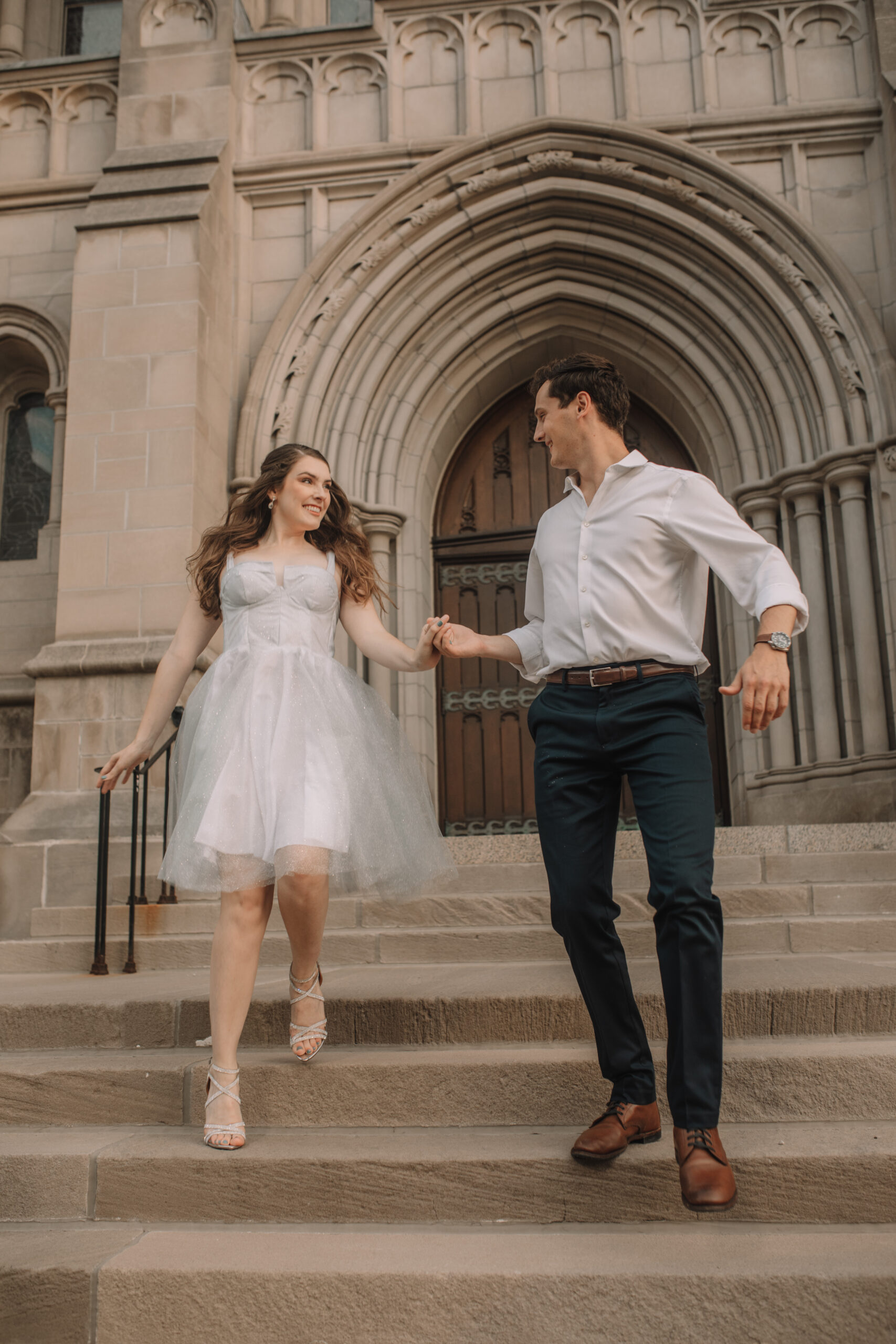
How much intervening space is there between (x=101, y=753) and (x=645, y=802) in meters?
4.65

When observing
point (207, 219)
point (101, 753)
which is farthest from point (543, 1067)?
point (207, 219)

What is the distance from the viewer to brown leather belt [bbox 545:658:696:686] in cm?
242

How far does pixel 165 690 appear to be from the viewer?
2.93m

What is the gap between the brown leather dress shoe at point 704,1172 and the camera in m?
2.07

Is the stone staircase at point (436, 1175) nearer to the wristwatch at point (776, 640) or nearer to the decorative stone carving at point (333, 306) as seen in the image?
the wristwatch at point (776, 640)

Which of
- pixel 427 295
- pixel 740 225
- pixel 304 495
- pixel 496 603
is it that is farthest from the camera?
pixel 496 603

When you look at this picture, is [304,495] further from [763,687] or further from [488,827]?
[488,827]

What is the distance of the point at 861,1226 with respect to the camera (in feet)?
7.13

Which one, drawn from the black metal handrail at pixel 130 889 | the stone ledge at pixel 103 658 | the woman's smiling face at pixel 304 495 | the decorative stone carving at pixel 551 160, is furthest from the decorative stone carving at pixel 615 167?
the woman's smiling face at pixel 304 495

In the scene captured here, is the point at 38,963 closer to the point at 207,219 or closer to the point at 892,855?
the point at 892,855

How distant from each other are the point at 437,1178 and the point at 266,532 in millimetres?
1713

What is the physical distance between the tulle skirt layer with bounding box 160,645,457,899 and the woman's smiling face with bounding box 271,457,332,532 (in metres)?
0.38

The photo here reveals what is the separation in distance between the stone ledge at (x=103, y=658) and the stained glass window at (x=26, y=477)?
166cm

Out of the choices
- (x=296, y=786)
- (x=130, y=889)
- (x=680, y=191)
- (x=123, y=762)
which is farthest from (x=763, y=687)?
(x=680, y=191)
